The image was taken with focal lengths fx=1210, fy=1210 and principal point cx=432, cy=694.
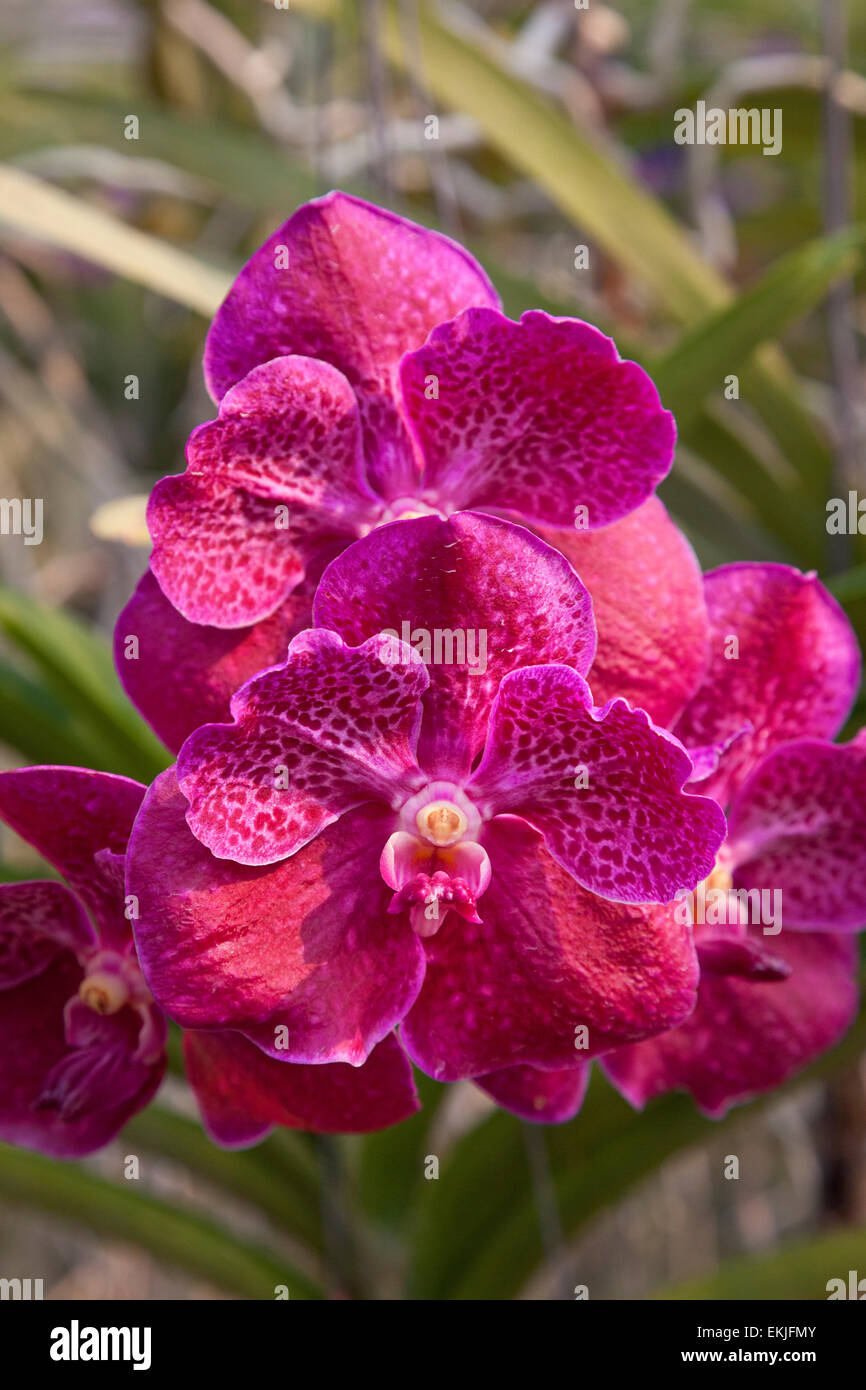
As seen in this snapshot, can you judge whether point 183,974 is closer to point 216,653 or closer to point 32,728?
point 216,653

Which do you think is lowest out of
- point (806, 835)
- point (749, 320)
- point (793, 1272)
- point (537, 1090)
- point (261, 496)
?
point (793, 1272)

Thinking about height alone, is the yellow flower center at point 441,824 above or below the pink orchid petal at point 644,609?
below

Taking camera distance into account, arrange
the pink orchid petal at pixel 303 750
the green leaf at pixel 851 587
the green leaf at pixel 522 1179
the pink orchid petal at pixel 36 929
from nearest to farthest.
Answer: the pink orchid petal at pixel 303 750
the pink orchid petal at pixel 36 929
the green leaf at pixel 851 587
the green leaf at pixel 522 1179

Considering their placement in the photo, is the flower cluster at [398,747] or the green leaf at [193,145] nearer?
the flower cluster at [398,747]

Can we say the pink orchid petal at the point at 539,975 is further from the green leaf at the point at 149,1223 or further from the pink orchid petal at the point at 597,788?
the green leaf at the point at 149,1223

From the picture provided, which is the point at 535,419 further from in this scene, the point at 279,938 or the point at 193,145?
the point at 193,145

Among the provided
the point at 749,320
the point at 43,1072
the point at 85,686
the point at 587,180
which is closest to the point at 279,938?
the point at 43,1072

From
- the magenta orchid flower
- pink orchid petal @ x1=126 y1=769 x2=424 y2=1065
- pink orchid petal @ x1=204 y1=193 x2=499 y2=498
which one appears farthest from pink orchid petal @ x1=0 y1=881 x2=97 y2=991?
pink orchid petal @ x1=204 y1=193 x2=499 y2=498

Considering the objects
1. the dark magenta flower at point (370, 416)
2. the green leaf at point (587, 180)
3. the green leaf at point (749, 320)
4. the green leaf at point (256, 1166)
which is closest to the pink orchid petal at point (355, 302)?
the dark magenta flower at point (370, 416)
